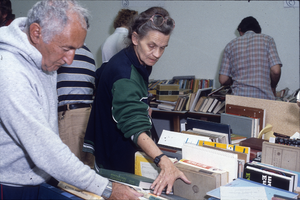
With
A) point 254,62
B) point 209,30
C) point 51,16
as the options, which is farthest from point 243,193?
point 209,30

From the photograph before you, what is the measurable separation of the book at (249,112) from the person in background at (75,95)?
45.8 inches

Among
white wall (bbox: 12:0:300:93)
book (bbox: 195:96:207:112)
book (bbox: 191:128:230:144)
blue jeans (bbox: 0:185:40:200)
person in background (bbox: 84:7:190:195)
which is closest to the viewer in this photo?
blue jeans (bbox: 0:185:40:200)

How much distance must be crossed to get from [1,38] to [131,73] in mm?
532

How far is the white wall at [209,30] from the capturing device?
13.1 ft

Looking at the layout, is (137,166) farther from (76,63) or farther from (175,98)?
(175,98)

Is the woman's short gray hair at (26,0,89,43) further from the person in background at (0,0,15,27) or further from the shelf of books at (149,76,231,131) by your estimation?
the shelf of books at (149,76,231,131)

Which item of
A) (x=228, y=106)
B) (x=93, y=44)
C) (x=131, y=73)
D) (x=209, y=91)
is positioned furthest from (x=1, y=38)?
(x=93, y=44)

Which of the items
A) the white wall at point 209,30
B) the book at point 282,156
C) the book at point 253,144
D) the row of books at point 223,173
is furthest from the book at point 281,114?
the white wall at point 209,30

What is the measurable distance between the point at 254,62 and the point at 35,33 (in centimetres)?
239

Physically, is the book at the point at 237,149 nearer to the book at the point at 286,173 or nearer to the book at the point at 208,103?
the book at the point at 286,173

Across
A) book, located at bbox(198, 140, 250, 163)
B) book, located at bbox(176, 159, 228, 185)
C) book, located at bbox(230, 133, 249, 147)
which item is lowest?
book, located at bbox(230, 133, 249, 147)

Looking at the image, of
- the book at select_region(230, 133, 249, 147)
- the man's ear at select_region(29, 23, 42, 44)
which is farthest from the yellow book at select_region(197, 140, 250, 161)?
the man's ear at select_region(29, 23, 42, 44)

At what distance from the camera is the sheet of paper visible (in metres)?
0.97

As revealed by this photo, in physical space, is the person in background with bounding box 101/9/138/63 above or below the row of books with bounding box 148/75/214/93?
above
